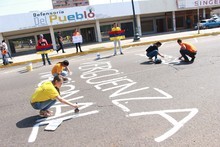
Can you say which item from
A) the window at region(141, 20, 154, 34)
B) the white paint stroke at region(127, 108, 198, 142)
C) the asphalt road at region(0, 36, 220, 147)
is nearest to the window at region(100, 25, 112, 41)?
the window at region(141, 20, 154, 34)

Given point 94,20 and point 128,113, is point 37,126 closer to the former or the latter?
point 128,113

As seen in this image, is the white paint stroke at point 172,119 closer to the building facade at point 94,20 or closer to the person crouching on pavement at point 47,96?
the person crouching on pavement at point 47,96

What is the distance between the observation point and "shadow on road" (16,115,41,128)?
190 inches

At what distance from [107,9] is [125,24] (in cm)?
712

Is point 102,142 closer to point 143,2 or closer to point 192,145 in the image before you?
point 192,145

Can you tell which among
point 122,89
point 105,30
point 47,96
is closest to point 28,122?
point 47,96

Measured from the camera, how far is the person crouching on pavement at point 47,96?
472 cm

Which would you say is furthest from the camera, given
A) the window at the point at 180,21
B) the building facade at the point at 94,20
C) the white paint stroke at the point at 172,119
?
the window at the point at 180,21

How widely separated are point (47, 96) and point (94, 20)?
77.2ft

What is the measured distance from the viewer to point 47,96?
4805 mm

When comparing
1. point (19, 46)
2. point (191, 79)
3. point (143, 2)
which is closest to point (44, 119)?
point (191, 79)

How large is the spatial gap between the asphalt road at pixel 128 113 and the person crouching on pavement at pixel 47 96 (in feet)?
0.93

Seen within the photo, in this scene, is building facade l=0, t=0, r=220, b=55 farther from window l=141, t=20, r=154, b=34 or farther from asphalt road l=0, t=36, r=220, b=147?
asphalt road l=0, t=36, r=220, b=147

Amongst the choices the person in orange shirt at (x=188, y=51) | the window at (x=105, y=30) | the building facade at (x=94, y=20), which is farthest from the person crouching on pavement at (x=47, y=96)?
the window at (x=105, y=30)
